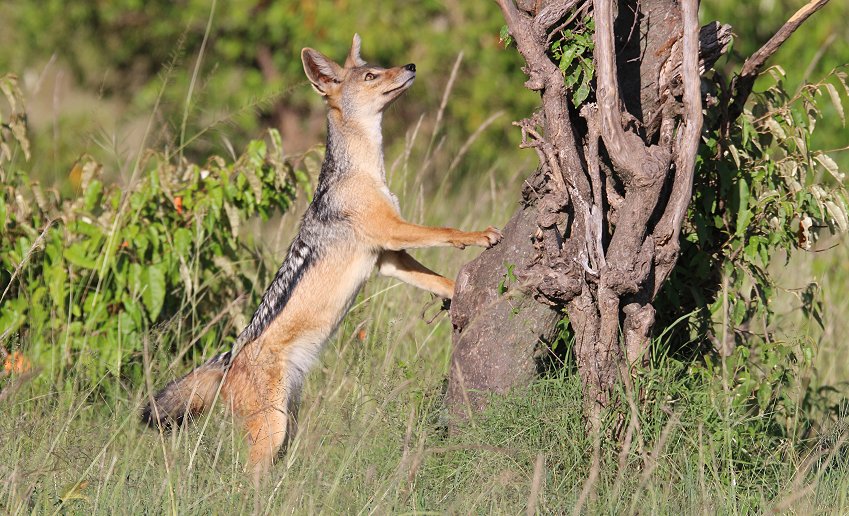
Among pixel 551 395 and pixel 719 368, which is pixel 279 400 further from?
pixel 719 368

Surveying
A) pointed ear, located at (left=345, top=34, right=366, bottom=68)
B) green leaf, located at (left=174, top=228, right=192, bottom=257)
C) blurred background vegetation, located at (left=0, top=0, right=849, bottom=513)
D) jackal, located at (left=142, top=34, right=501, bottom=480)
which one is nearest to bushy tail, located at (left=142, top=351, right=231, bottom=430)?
jackal, located at (left=142, top=34, right=501, bottom=480)

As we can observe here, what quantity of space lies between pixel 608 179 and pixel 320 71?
7.18 feet

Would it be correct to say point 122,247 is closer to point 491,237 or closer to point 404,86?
point 404,86

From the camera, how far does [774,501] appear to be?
3.94 meters

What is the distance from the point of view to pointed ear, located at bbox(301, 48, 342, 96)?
5.74 metres

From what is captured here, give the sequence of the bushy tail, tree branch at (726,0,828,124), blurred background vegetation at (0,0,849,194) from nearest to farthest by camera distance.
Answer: tree branch at (726,0,828,124), the bushy tail, blurred background vegetation at (0,0,849,194)

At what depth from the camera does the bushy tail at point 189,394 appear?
461 cm

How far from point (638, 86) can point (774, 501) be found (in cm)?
180

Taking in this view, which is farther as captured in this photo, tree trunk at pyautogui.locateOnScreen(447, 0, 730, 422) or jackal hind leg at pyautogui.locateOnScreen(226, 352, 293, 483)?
jackal hind leg at pyautogui.locateOnScreen(226, 352, 293, 483)

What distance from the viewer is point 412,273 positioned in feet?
17.1

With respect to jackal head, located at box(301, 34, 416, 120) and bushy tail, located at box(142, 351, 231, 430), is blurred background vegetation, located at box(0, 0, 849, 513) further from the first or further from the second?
jackal head, located at box(301, 34, 416, 120)

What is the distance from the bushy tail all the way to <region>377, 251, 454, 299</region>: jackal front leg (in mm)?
955

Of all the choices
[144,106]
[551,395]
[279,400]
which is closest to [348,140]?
[279,400]

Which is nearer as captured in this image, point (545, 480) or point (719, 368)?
point (545, 480)
